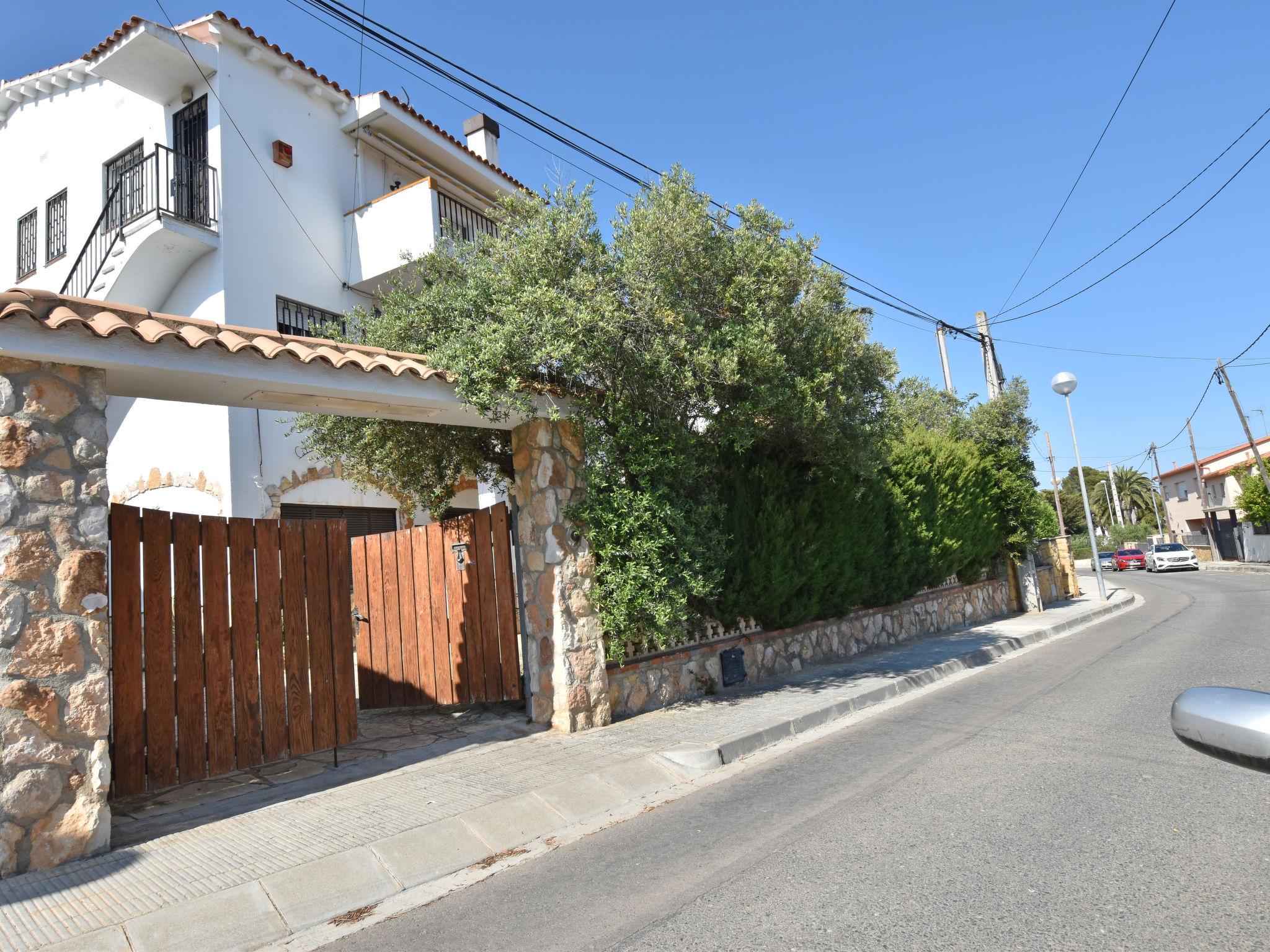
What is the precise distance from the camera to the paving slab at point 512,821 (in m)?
5.07

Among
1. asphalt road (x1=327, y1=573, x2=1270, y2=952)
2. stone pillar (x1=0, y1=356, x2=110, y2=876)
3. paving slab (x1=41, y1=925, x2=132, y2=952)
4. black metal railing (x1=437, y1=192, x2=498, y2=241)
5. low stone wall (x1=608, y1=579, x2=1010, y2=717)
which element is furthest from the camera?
black metal railing (x1=437, y1=192, x2=498, y2=241)

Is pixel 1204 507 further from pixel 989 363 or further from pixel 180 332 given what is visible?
pixel 180 332

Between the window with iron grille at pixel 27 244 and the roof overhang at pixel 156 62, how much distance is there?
10.8 feet

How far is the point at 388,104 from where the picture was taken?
1386 centimetres

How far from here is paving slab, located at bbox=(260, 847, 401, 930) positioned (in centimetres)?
414

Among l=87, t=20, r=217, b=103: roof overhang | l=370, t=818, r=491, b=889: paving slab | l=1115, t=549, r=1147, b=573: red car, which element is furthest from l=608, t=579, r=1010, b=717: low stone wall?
l=1115, t=549, r=1147, b=573: red car

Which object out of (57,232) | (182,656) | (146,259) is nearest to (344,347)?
(182,656)

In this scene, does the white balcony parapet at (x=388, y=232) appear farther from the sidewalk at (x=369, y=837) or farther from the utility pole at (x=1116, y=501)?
the utility pole at (x=1116, y=501)

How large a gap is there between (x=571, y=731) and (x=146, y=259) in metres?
9.18

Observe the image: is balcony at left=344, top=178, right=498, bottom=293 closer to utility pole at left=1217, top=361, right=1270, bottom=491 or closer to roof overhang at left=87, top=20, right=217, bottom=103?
roof overhang at left=87, top=20, right=217, bottom=103

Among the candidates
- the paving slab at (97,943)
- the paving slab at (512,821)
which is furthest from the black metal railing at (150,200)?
the paving slab at (97,943)

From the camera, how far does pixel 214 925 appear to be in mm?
3924

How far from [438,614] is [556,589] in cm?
242

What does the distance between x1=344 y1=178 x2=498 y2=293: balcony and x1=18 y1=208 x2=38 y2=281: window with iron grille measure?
220 inches
